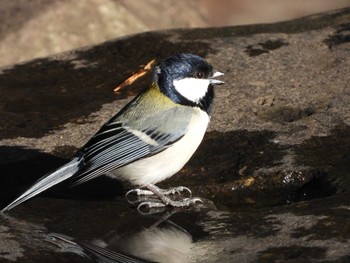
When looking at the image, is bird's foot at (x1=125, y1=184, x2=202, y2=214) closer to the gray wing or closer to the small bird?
the small bird

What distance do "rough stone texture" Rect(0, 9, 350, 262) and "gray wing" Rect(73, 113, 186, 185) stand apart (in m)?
0.22

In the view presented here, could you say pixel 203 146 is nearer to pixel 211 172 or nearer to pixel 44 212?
pixel 211 172

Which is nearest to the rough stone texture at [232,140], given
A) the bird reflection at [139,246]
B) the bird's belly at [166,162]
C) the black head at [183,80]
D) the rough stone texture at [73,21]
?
the bird reflection at [139,246]

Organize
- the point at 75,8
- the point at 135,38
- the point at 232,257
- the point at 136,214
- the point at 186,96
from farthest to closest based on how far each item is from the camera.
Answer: the point at 75,8 < the point at 135,38 < the point at 186,96 < the point at 136,214 < the point at 232,257

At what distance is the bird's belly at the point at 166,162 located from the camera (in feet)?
16.3

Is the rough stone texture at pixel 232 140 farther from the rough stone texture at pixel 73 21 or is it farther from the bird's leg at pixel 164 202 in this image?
the rough stone texture at pixel 73 21

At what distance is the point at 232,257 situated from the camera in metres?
4.05

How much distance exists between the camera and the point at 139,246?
4348 mm

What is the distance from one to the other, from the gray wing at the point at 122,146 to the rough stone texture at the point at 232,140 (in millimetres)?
220

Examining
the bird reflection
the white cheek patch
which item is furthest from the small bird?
the bird reflection

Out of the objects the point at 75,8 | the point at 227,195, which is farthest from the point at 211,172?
the point at 75,8

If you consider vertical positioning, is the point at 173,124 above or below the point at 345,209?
above

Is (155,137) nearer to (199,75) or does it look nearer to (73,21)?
(199,75)

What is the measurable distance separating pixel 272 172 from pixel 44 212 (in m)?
1.27
